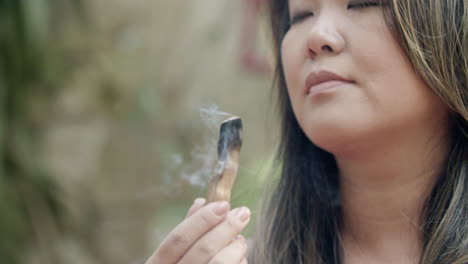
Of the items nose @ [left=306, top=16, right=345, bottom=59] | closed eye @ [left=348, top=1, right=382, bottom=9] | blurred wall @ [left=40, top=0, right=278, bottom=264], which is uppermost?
closed eye @ [left=348, top=1, right=382, bottom=9]

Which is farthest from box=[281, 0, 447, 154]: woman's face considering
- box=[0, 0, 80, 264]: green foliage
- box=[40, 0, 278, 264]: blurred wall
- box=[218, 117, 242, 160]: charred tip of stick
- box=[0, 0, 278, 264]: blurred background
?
box=[0, 0, 80, 264]: green foliage

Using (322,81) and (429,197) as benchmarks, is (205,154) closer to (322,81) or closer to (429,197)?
(322,81)

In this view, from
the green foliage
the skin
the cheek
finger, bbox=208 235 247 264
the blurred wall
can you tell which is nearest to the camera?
finger, bbox=208 235 247 264

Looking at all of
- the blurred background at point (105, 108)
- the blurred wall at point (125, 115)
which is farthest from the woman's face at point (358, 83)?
the blurred wall at point (125, 115)

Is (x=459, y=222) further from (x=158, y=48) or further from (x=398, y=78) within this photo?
(x=158, y=48)

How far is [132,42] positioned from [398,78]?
7.45ft

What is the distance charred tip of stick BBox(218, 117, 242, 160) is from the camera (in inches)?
35.8

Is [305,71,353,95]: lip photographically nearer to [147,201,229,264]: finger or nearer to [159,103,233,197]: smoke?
[159,103,233,197]: smoke

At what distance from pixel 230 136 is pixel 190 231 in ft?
0.54

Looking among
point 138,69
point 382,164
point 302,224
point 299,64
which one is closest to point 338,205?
point 302,224

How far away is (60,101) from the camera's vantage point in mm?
2971

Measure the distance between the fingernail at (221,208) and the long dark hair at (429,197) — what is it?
13.2 inches

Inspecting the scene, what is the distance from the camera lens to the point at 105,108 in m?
3.05

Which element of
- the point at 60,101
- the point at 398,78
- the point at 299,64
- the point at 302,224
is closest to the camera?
the point at 398,78
